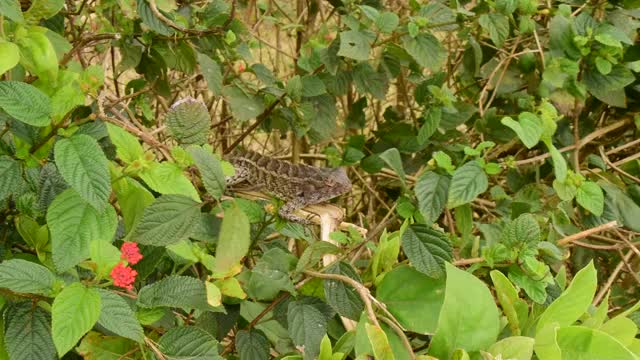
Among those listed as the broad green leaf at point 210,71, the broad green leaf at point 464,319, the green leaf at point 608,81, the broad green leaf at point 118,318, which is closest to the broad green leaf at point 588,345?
the broad green leaf at point 464,319

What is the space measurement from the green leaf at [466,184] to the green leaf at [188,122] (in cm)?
57

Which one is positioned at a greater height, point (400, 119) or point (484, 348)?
point (484, 348)

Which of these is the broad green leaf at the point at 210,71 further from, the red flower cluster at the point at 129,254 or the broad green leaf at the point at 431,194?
the red flower cluster at the point at 129,254

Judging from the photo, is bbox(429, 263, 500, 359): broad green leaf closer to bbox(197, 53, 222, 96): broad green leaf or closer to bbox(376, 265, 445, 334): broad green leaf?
bbox(376, 265, 445, 334): broad green leaf

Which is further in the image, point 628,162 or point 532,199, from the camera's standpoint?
point 628,162

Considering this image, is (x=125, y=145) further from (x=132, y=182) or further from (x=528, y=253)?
(x=528, y=253)

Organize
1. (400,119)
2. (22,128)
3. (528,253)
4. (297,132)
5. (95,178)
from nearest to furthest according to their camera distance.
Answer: (95,178) → (22,128) → (528,253) → (297,132) → (400,119)

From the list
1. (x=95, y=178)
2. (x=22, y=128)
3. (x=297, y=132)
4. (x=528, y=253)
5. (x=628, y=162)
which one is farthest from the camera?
(x=628, y=162)

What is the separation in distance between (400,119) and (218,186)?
1.84 m

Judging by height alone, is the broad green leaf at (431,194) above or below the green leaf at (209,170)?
below

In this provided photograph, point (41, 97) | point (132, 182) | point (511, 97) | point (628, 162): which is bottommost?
point (628, 162)

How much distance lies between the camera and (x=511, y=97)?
257 centimetres

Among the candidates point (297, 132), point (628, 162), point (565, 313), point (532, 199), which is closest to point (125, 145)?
point (565, 313)

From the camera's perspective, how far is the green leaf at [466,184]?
5.03ft
